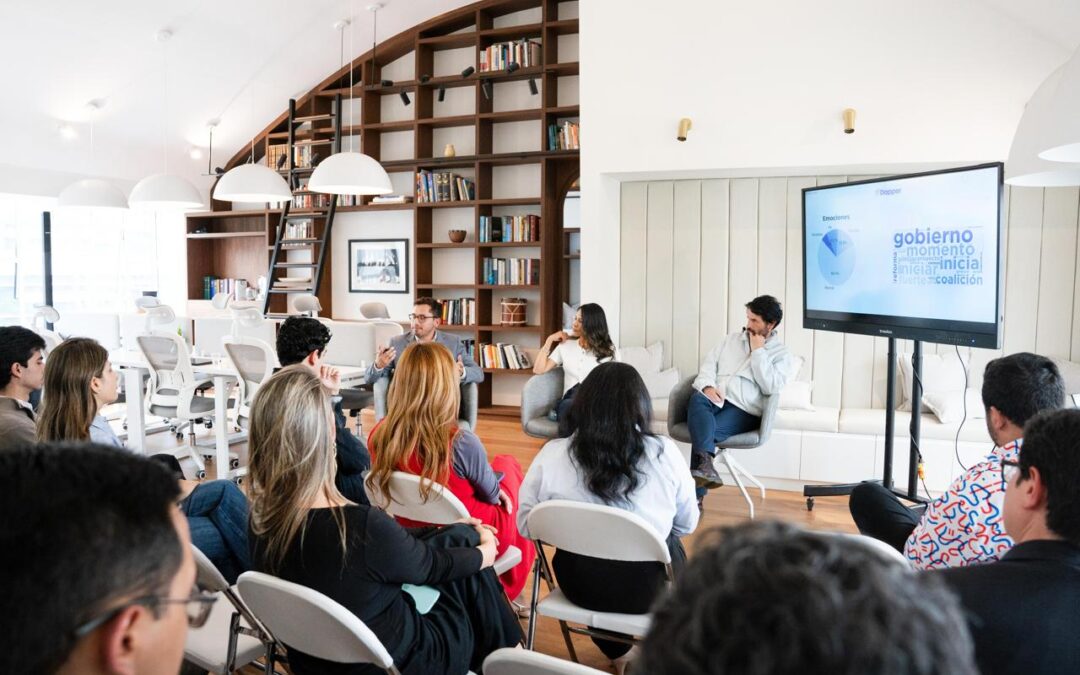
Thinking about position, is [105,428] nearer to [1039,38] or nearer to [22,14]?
[22,14]

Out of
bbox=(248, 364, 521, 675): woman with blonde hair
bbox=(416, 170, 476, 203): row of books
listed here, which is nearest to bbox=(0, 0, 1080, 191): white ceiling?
bbox=(416, 170, 476, 203): row of books

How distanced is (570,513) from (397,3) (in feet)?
22.0

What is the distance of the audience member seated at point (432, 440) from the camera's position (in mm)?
2617

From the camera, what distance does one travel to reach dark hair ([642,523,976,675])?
432mm

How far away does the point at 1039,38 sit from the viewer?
450 centimetres

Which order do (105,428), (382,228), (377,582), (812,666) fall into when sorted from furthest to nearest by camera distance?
(382,228) < (105,428) < (377,582) < (812,666)

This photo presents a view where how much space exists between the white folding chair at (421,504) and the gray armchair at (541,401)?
231 cm

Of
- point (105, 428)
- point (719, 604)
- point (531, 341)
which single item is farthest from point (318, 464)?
point (531, 341)

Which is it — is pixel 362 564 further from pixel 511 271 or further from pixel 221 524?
pixel 511 271

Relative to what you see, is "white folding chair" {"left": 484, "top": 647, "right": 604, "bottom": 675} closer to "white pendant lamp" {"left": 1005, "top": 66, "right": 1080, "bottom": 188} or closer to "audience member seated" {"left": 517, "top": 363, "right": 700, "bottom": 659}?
"audience member seated" {"left": 517, "top": 363, "right": 700, "bottom": 659}

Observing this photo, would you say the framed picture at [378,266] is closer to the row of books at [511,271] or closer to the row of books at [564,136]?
the row of books at [511,271]

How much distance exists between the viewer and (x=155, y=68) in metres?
7.33

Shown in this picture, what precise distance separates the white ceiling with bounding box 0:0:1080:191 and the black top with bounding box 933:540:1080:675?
478cm

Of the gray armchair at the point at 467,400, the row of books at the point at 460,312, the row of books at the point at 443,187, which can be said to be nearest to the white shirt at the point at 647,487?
the gray armchair at the point at 467,400
